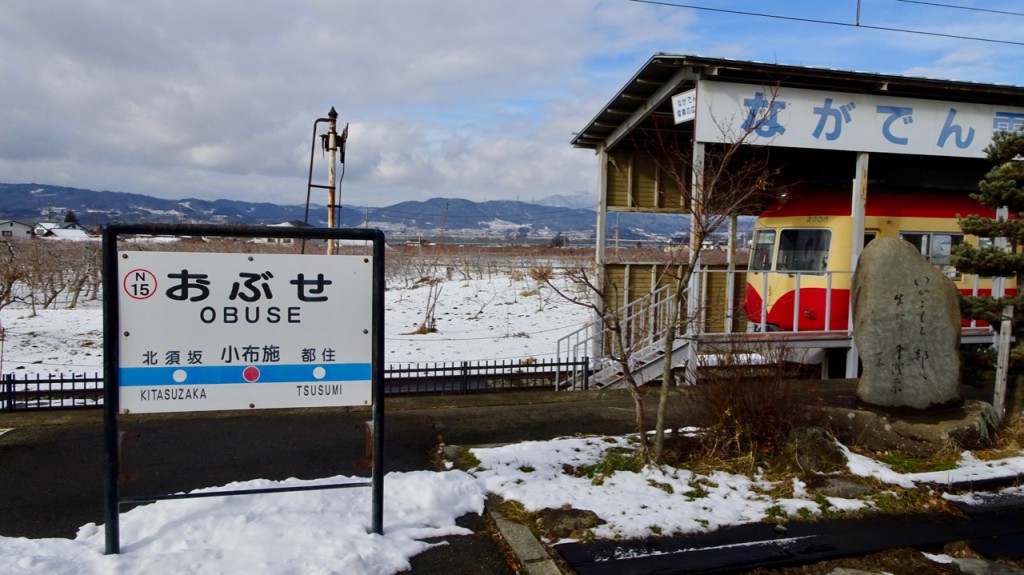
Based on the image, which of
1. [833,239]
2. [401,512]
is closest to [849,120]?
[833,239]

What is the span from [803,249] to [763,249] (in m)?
0.81

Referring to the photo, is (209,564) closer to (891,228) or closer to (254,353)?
(254,353)

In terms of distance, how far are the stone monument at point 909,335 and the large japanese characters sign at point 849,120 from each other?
2499 millimetres

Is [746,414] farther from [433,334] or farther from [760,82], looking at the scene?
[433,334]

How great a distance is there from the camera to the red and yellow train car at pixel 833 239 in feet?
32.8

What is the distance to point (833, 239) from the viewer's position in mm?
10047

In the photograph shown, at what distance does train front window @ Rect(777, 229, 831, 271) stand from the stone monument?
4.03 meters

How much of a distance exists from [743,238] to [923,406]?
8353mm

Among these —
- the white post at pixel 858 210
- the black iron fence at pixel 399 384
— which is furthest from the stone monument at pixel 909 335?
the black iron fence at pixel 399 384

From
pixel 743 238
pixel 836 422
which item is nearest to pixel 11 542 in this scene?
pixel 836 422

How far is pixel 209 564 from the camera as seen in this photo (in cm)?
346

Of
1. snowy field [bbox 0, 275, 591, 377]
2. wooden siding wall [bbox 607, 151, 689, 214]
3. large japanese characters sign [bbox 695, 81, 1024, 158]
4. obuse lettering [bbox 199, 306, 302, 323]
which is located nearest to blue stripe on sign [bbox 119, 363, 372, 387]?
obuse lettering [bbox 199, 306, 302, 323]

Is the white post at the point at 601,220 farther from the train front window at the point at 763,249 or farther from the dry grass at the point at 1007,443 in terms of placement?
the dry grass at the point at 1007,443

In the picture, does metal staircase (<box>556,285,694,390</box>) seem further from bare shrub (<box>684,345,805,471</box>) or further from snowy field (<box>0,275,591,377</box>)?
snowy field (<box>0,275,591,377</box>)
